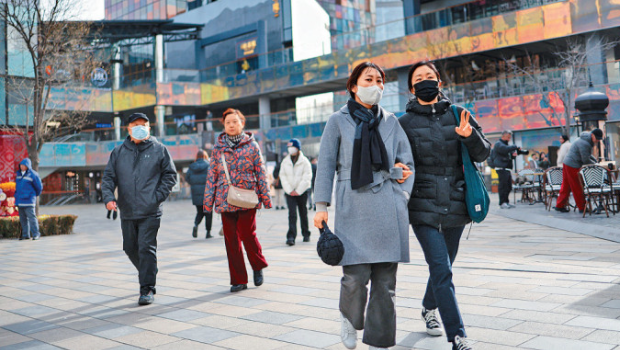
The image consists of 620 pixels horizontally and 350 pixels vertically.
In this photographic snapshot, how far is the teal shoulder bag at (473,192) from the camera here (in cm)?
371

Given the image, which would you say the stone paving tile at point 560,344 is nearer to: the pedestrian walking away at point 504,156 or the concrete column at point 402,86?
the pedestrian walking away at point 504,156

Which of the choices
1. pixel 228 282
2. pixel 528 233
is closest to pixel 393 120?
pixel 228 282

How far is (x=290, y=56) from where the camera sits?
41.0 meters

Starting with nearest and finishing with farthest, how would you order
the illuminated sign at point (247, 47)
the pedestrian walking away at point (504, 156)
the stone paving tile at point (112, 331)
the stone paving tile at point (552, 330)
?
the stone paving tile at point (552, 330) < the stone paving tile at point (112, 331) < the pedestrian walking away at point (504, 156) < the illuminated sign at point (247, 47)

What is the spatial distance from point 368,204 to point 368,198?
0.04 metres

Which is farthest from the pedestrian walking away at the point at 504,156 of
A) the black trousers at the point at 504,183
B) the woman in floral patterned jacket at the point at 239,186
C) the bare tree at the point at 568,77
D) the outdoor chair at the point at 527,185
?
the bare tree at the point at 568,77

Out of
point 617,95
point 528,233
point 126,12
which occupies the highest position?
point 126,12

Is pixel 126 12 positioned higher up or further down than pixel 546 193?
higher up

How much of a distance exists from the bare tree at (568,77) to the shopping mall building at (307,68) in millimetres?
92

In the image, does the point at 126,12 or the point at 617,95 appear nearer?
the point at 617,95

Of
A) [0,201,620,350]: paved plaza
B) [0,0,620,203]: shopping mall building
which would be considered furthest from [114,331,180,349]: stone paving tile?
[0,0,620,203]: shopping mall building

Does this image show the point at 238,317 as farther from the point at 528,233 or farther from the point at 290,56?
the point at 290,56

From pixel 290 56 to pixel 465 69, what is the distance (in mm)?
12425

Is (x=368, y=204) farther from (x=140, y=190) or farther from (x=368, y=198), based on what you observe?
(x=140, y=190)
